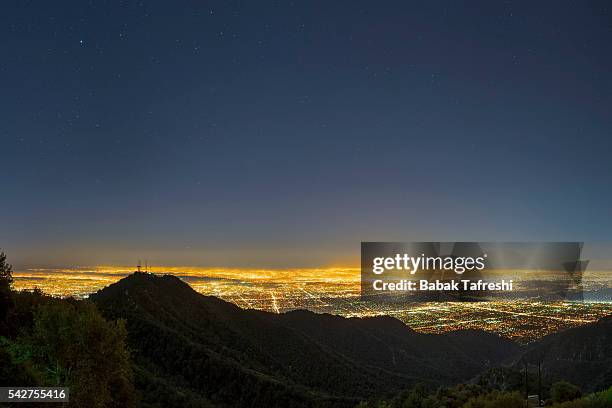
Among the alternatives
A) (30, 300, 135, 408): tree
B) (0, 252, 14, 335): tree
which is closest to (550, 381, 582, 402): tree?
(30, 300, 135, 408): tree

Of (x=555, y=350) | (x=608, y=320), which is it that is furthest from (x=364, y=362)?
(x=608, y=320)

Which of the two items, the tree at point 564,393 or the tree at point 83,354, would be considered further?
the tree at point 564,393

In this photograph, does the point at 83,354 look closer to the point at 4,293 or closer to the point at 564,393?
the point at 4,293

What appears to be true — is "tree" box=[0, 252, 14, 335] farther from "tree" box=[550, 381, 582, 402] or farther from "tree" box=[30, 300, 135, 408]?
"tree" box=[550, 381, 582, 402]

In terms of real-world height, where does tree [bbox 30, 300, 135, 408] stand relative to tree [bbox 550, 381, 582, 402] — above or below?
above

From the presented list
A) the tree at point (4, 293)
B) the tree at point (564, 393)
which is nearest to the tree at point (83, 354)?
the tree at point (4, 293)

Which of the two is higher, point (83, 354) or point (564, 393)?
point (83, 354)

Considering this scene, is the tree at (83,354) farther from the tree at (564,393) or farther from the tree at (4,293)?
the tree at (564,393)

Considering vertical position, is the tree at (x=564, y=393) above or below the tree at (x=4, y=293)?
below

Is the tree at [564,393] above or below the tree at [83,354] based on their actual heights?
below

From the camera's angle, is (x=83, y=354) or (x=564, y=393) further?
(x=564, y=393)

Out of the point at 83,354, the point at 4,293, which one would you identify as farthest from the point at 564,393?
the point at 4,293

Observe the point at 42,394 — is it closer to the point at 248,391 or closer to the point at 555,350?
the point at 248,391

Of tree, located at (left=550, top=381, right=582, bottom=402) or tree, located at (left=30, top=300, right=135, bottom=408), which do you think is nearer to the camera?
tree, located at (left=30, top=300, right=135, bottom=408)
